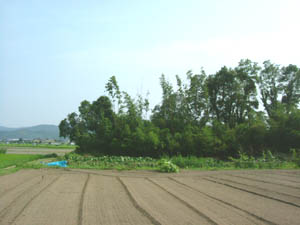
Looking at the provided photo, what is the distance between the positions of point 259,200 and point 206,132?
14806 millimetres

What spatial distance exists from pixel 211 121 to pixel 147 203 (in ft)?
64.8

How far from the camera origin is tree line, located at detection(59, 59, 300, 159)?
2109 centimetres

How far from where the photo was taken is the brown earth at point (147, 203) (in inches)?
178

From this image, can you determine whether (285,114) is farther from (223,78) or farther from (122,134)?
(122,134)

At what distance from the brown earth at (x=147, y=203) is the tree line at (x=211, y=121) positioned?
508 inches

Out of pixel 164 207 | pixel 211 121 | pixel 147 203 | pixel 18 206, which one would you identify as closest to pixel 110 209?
pixel 147 203

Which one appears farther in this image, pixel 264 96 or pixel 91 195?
pixel 264 96

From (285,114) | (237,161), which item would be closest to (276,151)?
(285,114)

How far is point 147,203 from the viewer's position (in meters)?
5.73

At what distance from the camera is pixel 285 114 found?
72.1 feet

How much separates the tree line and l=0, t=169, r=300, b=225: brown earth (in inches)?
508

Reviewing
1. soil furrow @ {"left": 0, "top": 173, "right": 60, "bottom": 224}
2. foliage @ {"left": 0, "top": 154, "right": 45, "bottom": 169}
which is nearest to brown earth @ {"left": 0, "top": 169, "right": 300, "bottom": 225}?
soil furrow @ {"left": 0, "top": 173, "right": 60, "bottom": 224}

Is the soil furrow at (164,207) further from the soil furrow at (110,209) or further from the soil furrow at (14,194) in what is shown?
the soil furrow at (14,194)

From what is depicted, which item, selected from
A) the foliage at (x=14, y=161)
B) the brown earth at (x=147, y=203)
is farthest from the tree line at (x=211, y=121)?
the brown earth at (x=147, y=203)
